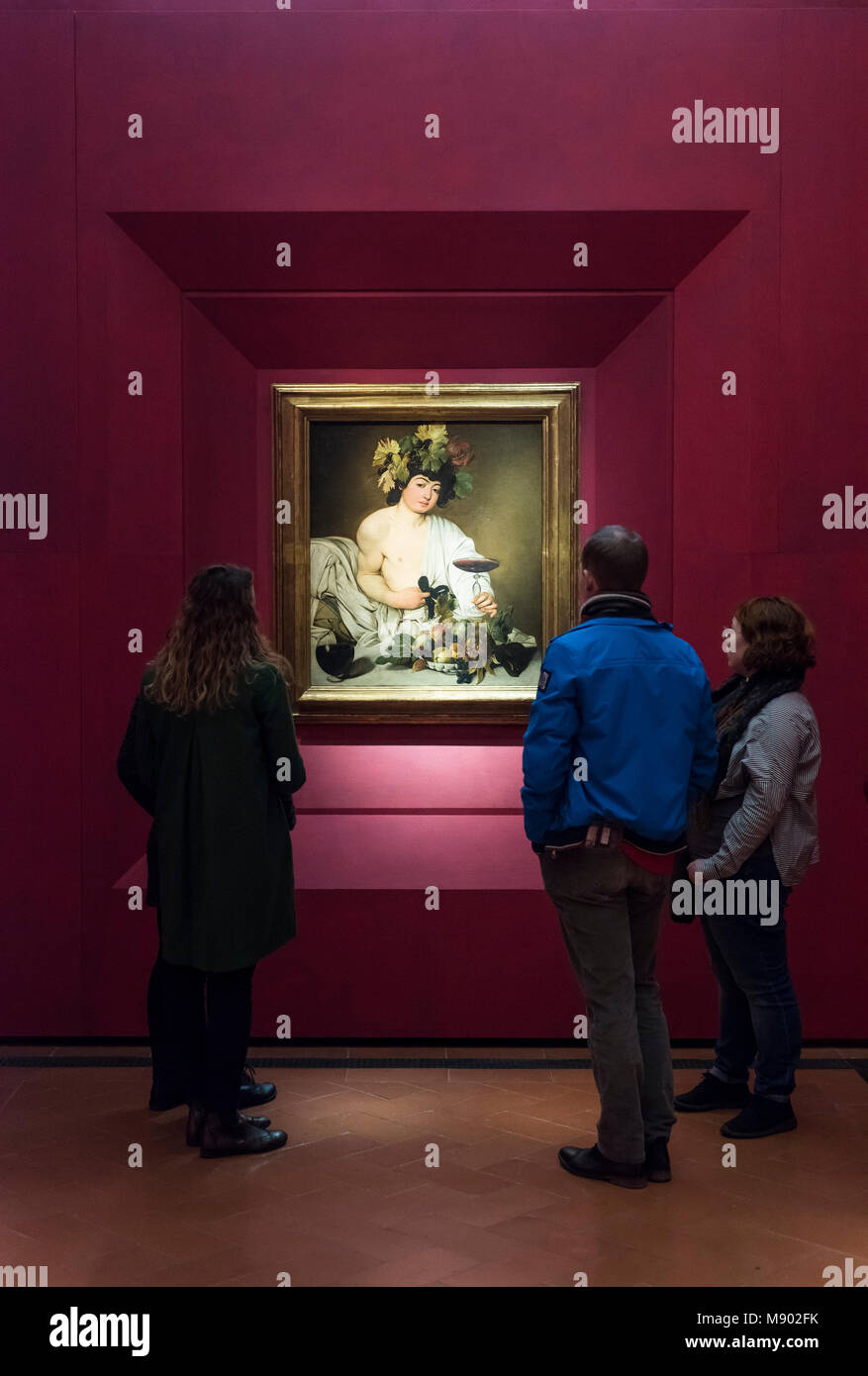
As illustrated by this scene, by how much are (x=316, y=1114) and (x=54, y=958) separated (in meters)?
1.47

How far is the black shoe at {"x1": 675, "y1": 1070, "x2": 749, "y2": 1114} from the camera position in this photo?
431cm

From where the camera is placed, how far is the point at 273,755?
12.6 feet

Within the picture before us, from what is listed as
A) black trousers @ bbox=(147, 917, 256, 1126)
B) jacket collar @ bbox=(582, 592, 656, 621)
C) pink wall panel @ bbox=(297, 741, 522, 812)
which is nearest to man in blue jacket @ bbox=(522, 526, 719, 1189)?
jacket collar @ bbox=(582, 592, 656, 621)

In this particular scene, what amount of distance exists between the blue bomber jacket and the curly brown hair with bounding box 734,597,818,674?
1.75ft

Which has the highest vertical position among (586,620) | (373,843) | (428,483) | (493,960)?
(428,483)

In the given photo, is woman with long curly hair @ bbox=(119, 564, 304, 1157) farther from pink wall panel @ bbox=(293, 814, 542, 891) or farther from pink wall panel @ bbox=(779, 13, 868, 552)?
pink wall panel @ bbox=(779, 13, 868, 552)

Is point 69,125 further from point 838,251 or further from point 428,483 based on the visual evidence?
point 838,251

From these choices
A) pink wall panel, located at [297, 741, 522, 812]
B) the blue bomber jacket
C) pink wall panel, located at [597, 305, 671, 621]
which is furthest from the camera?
pink wall panel, located at [297, 741, 522, 812]

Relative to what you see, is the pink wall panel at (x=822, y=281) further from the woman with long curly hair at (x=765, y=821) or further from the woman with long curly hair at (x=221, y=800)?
the woman with long curly hair at (x=221, y=800)

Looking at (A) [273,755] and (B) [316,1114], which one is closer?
(A) [273,755]

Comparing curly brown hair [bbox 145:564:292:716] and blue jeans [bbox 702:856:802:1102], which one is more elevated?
curly brown hair [bbox 145:564:292:716]

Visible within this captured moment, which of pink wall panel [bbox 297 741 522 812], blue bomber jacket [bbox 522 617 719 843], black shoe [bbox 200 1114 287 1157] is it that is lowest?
black shoe [bbox 200 1114 287 1157]

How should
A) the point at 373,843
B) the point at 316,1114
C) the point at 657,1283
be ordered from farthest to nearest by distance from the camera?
the point at 373,843, the point at 316,1114, the point at 657,1283

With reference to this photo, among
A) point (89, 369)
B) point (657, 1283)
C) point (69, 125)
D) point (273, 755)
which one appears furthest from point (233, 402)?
point (657, 1283)
